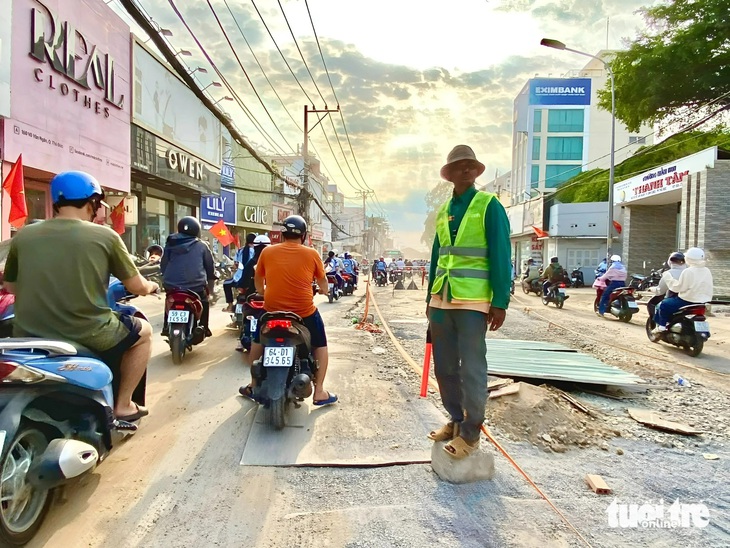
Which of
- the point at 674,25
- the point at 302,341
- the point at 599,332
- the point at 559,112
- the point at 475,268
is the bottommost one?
the point at 599,332

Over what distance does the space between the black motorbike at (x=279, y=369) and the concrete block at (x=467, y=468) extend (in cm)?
120

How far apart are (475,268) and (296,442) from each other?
178cm

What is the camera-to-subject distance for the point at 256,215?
3706 cm

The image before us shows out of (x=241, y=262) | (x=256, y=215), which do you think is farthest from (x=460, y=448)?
(x=256, y=215)

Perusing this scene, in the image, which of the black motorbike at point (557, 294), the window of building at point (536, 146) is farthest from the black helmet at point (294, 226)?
the window of building at point (536, 146)

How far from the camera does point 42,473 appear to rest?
2.36m

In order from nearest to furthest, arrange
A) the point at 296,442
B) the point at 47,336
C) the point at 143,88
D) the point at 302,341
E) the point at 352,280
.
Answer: the point at 47,336
the point at 296,442
the point at 302,341
the point at 143,88
the point at 352,280

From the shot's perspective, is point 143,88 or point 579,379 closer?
point 579,379

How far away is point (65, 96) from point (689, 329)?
47.4 feet

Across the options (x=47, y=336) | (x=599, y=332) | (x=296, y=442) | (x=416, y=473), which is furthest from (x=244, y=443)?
(x=599, y=332)

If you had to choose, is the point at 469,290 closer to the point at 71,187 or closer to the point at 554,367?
the point at 71,187

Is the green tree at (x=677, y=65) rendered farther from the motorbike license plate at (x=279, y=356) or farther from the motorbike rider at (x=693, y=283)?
the motorbike license plate at (x=279, y=356)

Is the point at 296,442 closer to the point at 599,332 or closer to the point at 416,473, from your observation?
the point at 416,473

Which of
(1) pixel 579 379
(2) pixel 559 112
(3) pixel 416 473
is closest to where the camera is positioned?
(3) pixel 416 473
